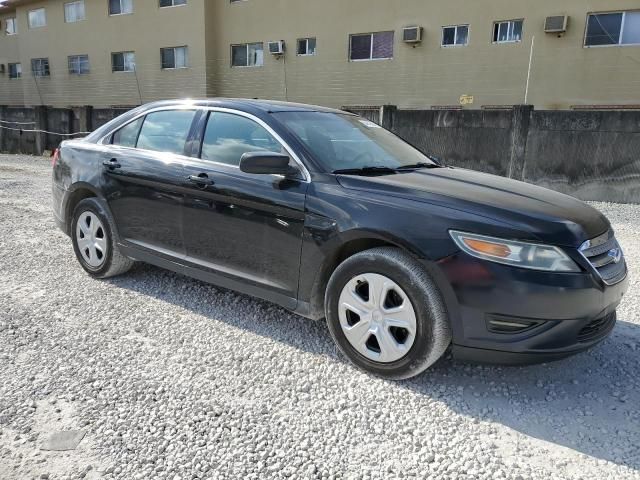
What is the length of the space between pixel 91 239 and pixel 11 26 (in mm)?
33041

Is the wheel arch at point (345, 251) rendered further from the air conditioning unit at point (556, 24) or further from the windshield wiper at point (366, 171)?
the air conditioning unit at point (556, 24)

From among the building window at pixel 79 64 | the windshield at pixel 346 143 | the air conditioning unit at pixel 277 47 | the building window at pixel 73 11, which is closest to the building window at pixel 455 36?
the air conditioning unit at pixel 277 47

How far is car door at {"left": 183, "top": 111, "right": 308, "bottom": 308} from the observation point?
314 cm

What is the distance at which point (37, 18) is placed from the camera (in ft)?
90.1

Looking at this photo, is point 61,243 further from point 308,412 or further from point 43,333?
point 308,412

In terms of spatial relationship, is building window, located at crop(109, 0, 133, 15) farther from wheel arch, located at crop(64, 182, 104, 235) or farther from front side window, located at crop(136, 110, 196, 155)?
front side window, located at crop(136, 110, 196, 155)

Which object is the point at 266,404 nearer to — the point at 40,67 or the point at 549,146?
the point at 549,146

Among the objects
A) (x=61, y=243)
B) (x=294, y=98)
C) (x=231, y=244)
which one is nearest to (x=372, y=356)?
(x=231, y=244)

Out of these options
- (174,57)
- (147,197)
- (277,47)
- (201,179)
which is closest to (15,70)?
(174,57)

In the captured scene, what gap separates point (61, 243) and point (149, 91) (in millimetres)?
19924

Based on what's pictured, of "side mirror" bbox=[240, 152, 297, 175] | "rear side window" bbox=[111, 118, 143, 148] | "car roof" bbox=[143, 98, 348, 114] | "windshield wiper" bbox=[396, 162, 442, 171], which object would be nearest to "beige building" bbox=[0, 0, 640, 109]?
"windshield wiper" bbox=[396, 162, 442, 171]

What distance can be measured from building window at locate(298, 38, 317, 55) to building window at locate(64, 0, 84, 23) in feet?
43.0

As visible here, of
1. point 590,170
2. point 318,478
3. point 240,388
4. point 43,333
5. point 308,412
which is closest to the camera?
point 318,478

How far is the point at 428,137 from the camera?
35.3 feet
